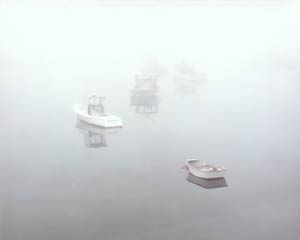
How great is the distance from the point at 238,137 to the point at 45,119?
829 mm

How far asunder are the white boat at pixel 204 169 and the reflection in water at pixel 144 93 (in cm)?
28

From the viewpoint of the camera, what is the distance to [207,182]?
157 cm

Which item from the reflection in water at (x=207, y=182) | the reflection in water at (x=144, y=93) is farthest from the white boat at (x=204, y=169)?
the reflection in water at (x=144, y=93)

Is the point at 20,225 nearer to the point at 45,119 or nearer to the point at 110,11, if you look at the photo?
the point at 45,119

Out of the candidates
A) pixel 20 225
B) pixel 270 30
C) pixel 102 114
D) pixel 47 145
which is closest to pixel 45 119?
pixel 47 145

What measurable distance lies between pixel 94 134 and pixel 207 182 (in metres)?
0.53

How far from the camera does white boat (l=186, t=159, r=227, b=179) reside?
5.07 ft

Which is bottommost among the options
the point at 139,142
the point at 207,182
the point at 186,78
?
the point at 207,182

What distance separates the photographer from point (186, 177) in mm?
1549

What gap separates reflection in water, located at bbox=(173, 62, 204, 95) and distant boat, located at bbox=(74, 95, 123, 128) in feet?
0.98

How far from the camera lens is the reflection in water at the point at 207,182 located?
1.55 meters

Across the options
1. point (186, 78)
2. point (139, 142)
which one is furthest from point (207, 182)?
point (186, 78)

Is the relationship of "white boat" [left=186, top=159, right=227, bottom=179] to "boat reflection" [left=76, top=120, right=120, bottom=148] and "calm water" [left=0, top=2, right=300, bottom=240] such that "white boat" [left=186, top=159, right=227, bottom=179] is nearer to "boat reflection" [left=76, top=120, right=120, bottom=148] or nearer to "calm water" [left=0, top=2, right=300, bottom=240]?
"calm water" [left=0, top=2, right=300, bottom=240]

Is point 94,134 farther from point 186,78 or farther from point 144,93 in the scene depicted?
point 186,78
